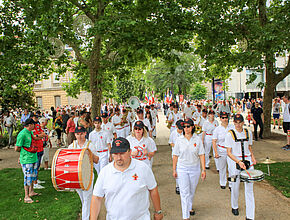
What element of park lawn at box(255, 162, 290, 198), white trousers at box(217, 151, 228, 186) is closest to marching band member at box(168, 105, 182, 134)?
park lawn at box(255, 162, 290, 198)

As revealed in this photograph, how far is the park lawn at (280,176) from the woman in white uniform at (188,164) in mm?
2995

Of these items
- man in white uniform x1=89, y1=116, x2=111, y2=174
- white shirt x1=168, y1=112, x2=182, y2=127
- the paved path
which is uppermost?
white shirt x1=168, y1=112, x2=182, y2=127

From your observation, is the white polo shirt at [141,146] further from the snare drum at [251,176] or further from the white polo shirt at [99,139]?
the snare drum at [251,176]

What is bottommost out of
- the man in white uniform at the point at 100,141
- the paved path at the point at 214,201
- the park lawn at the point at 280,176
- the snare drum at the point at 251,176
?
the paved path at the point at 214,201

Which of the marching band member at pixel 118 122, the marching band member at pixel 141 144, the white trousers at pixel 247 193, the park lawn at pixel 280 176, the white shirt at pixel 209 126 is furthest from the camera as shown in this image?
the marching band member at pixel 118 122

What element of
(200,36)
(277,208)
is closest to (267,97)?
(200,36)

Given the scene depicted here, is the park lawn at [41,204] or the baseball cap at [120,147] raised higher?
the baseball cap at [120,147]

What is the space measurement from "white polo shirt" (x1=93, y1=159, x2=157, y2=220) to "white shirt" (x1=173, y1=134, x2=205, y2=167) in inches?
89.7

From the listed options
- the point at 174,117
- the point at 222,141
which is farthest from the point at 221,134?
the point at 174,117

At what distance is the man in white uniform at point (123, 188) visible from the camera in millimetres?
3203

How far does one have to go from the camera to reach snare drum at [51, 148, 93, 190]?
193 inches

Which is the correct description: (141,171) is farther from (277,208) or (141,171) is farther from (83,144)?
(277,208)

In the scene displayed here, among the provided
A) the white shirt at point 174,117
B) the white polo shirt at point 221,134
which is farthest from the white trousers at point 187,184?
the white shirt at point 174,117

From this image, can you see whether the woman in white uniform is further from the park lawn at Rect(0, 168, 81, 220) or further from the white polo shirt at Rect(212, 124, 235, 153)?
the park lawn at Rect(0, 168, 81, 220)
